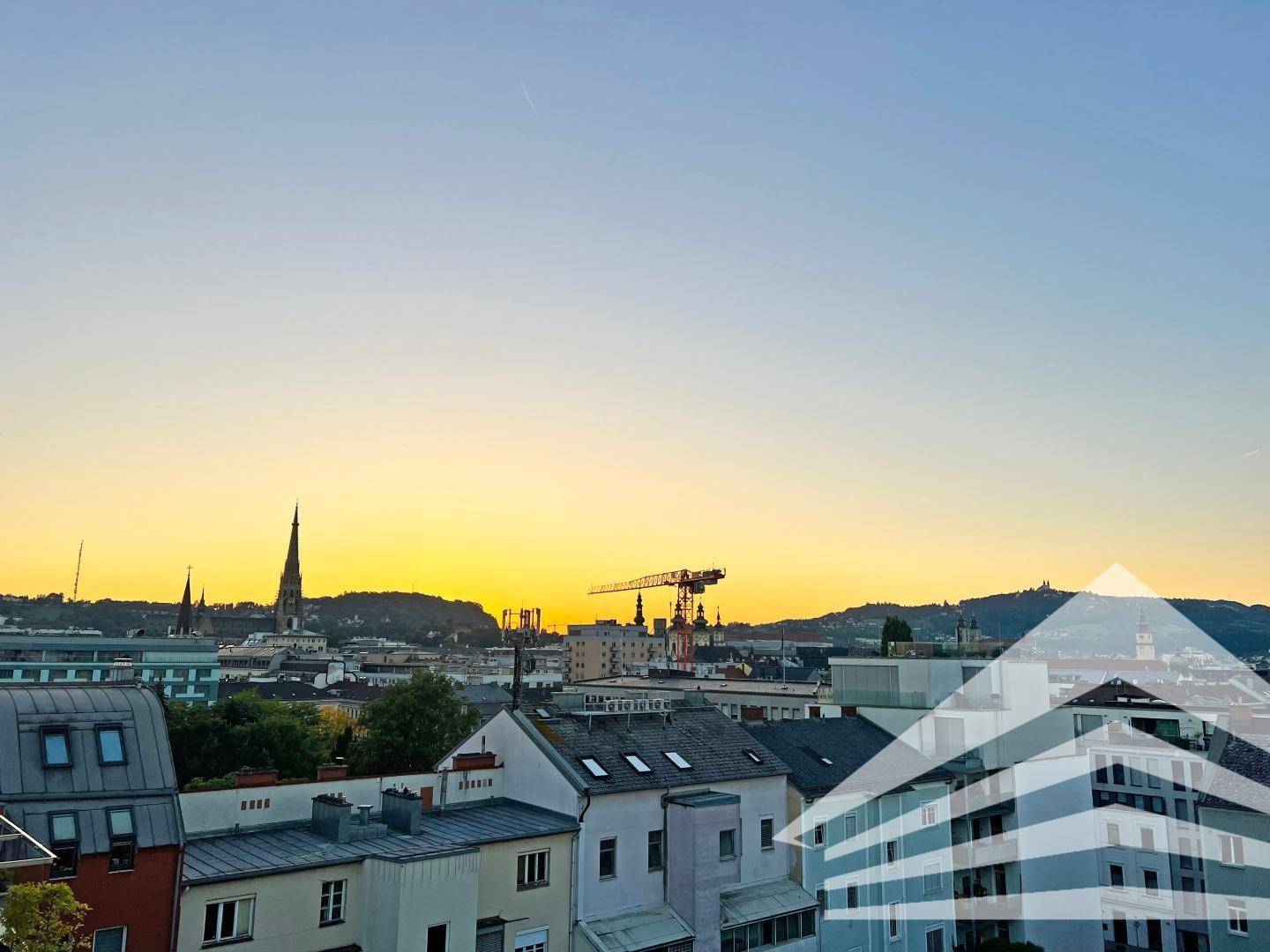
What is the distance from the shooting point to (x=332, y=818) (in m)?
26.1

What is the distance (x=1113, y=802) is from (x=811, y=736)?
29.5m

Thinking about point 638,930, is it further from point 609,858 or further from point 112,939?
point 112,939

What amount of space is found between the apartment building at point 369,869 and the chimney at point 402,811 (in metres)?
0.05

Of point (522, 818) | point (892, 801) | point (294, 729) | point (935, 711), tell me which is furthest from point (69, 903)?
point (294, 729)

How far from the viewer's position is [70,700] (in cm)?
2356

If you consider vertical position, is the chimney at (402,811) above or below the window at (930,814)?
above

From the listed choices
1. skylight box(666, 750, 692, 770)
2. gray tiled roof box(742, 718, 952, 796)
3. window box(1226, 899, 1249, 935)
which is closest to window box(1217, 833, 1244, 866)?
window box(1226, 899, 1249, 935)

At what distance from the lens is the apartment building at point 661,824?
3044 cm

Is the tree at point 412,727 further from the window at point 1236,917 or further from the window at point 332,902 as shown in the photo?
the window at point 1236,917

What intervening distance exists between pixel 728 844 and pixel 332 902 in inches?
597

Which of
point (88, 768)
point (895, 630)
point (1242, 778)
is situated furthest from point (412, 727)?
point (895, 630)

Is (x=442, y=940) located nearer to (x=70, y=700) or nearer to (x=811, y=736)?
(x=70, y=700)

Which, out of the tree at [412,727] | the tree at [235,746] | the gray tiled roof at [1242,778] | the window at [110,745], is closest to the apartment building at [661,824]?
the window at [110,745]

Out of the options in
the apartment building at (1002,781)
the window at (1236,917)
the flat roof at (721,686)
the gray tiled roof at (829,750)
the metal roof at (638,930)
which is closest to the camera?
the metal roof at (638,930)
